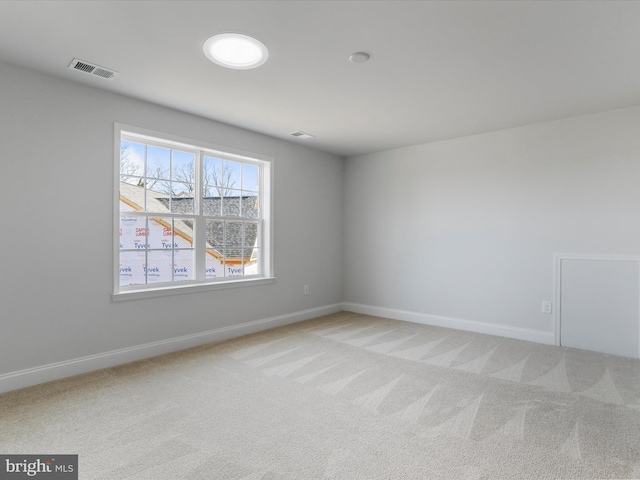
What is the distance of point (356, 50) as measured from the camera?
8.13ft

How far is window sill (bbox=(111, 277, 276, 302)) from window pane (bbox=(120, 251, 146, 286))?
120 mm

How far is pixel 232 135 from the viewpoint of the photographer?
420 centimetres

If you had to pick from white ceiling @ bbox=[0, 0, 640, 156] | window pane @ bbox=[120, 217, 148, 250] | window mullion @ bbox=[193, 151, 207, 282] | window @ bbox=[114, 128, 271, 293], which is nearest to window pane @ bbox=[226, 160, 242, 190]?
window @ bbox=[114, 128, 271, 293]

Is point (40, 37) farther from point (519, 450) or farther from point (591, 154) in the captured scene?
point (591, 154)

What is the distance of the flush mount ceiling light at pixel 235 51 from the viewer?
2355 mm

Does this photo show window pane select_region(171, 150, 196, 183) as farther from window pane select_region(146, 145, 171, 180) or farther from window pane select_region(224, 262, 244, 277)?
window pane select_region(224, 262, 244, 277)

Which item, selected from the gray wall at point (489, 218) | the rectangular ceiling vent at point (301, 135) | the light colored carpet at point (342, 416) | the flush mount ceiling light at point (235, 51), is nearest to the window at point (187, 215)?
the rectangular ceiling vent at point (301, 135)

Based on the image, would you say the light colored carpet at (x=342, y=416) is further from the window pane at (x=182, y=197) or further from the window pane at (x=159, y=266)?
the window pane at (x=182, y=197)

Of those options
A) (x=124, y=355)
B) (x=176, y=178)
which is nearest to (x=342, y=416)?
(x=124, y=355)

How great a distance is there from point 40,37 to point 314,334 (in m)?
3.59

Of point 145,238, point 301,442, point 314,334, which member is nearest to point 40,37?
point 145,238

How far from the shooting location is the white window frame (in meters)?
3.27

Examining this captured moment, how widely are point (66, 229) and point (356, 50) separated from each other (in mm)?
2693

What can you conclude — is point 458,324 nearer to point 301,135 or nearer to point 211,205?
point 301,135
